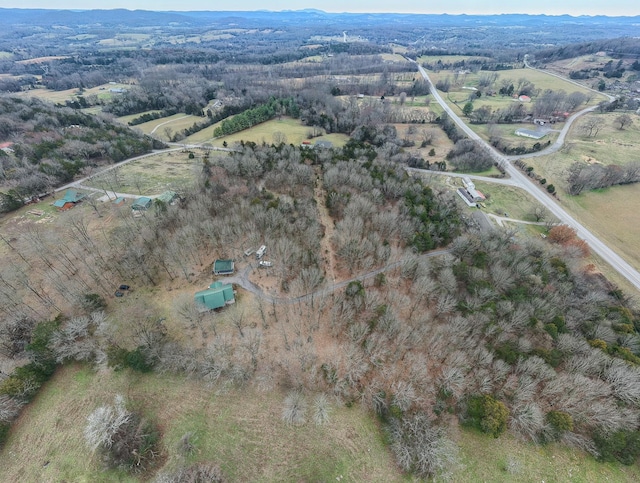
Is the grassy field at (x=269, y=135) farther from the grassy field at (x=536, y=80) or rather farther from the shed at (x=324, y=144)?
the grassy field at (x=536, y=80)

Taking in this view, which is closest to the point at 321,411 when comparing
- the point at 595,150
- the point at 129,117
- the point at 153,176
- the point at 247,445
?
the point at 247,445

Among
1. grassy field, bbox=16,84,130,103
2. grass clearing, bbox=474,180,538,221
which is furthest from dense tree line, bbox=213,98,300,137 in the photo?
grassy field, bbox=16,84,130,103

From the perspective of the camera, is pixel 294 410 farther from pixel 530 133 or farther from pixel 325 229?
pixel 530 133

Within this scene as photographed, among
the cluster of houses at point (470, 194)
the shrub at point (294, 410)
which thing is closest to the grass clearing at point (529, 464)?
the shrub at point (294, 410)

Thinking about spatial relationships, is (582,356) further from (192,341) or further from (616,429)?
(192,341)

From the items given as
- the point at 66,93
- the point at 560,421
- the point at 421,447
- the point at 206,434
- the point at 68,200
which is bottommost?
the point at 66,93

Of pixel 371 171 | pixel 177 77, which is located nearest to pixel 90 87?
pixel 177 77

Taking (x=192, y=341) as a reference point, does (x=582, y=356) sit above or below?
above
